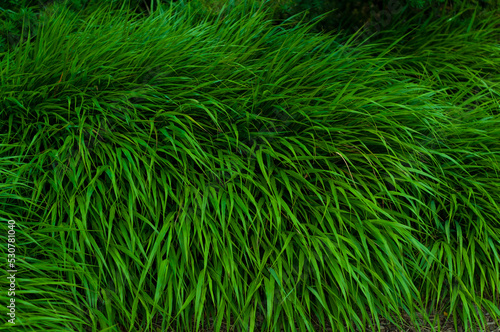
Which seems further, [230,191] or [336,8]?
[336,8]

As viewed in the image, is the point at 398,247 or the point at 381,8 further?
the point at 381,8

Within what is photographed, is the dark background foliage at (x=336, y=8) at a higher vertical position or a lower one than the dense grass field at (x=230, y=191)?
higher

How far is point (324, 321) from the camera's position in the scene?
2.07m

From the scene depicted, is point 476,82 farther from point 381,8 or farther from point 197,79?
point 197,79

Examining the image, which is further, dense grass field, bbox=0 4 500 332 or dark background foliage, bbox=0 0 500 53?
dark background foliage, bbox=0 0 500 53

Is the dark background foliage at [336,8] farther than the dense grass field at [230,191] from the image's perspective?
Yes

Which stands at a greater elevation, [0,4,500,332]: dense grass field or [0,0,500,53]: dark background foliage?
[0,0,500,53]: dark background foliage

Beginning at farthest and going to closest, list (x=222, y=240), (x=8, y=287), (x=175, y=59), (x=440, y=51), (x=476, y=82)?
(x=440, y=51), (x=476, y=82), (x=175, y=59), (x=222, y=240), (x=8, y=287)

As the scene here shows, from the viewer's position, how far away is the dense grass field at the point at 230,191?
198 centimetres

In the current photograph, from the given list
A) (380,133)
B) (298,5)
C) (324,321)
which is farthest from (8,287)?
(298,5)

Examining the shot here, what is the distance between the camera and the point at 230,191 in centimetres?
208

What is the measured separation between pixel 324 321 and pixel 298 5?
7.00 ft

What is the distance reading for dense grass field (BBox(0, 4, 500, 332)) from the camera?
1978 mm

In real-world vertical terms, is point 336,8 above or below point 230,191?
above
